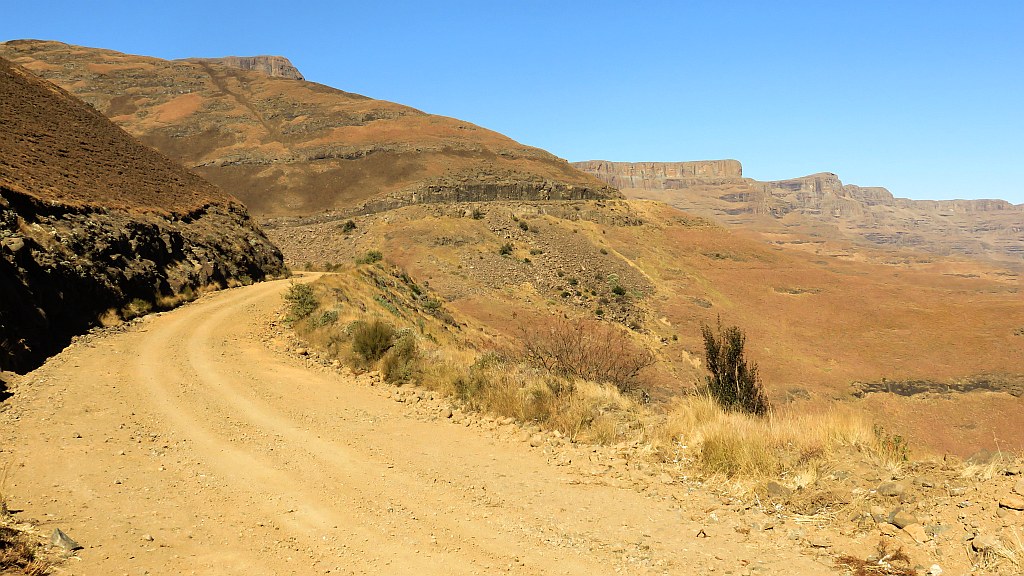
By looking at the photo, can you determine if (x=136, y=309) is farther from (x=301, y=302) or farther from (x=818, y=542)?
(x=818, y=542)

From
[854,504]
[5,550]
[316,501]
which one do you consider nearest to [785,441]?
[854,504]

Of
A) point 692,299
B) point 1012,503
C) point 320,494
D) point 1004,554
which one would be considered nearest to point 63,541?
point 320,494

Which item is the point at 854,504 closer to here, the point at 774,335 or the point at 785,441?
the point at 785,441

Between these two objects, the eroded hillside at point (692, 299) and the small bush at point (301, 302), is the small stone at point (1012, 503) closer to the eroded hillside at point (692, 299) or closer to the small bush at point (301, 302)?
the small bush at point (301, 302)

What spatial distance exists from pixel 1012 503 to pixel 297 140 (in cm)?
8017

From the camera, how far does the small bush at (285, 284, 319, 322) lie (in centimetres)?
1439

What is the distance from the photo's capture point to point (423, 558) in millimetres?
4539

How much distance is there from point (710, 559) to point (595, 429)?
3.14m

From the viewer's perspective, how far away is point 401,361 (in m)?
11.1

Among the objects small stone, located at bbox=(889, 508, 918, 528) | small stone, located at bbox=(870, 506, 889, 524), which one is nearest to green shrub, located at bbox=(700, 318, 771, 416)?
small stone, located at bbox=(870, 506, 889, 524)

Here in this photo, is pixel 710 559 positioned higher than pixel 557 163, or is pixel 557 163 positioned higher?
pixel 557 163

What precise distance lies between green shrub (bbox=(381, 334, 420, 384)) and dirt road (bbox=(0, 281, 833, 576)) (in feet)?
4.35

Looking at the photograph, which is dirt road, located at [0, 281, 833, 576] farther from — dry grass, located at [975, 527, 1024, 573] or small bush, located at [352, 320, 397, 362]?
small bush, located at [352, 320, 397, 362]

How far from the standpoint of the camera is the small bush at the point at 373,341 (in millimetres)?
11500
